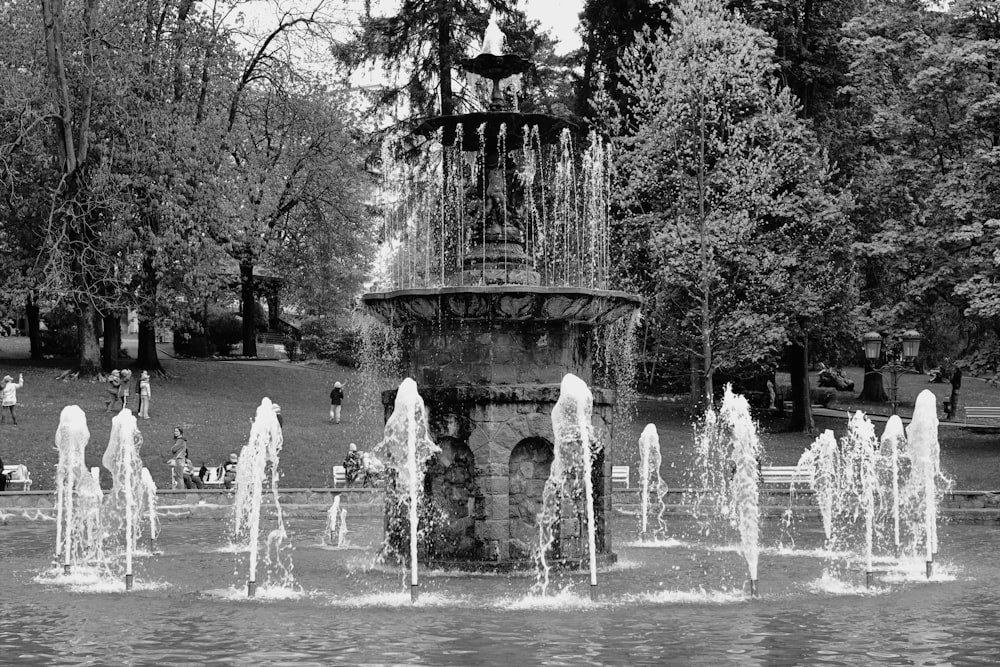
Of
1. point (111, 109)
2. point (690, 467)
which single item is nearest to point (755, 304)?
point (690, 467)

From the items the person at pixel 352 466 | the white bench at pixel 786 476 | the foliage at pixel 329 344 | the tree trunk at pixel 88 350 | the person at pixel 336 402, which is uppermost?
the foliage at pixel 329 344

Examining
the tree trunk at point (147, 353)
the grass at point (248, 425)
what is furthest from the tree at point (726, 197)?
the tree trunk at point (147, 353)

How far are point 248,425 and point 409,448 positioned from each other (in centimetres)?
1984

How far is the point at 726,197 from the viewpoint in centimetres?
3378

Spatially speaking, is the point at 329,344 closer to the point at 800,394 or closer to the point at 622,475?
the point at 800,394

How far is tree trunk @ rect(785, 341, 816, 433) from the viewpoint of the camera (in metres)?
38.5

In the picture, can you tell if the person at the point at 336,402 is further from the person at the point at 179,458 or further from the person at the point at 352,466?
the person at the point at 179,458

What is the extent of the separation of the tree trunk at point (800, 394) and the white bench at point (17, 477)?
22.2 m

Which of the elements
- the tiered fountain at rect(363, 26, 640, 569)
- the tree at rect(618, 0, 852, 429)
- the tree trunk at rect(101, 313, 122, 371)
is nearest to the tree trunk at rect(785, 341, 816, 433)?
the tree at rect(618, 0, 852, 429)

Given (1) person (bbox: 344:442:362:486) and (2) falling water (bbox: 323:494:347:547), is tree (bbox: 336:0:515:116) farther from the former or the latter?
(2) falling water (bbox: 323:494:347:547)

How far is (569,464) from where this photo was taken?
14.9 m

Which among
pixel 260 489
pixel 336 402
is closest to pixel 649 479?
pixel 336 402

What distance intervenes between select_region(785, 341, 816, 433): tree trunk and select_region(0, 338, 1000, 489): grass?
0.69 m

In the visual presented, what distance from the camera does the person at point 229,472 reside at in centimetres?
2625
